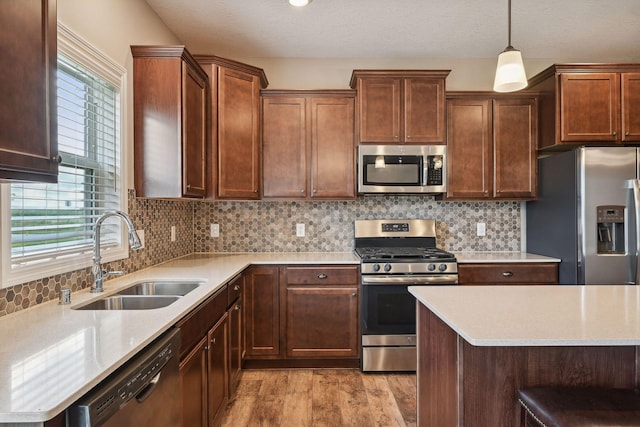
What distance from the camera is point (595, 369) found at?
1.42 m

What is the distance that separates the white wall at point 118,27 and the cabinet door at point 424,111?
2.04m

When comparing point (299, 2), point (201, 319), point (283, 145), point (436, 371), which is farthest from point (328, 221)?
point (436, 371)

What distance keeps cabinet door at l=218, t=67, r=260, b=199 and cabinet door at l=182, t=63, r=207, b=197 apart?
15 centimetres

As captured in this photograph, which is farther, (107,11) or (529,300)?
(107,11)

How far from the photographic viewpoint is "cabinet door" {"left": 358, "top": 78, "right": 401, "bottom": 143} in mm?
3203

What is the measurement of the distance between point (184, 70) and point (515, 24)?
8.33 feet

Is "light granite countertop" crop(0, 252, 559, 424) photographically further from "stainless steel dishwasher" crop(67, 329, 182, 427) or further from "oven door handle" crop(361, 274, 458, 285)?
"oven door handle" crop(361, 274, 458, 285)

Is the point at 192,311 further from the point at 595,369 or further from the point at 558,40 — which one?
the point at 558,40

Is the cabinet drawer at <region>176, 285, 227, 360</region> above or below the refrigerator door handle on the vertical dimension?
below

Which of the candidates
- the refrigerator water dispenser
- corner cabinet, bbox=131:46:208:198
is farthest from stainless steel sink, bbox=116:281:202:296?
the refrigerator water dispenser

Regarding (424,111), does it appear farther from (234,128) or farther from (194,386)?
(194,386)

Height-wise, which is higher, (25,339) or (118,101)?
(118,101)

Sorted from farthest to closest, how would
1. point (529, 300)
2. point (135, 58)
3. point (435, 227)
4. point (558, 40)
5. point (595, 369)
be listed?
point (435, 227) → point (558, 40) → point (135, 58) → point (529, 300) → point (595, 369)

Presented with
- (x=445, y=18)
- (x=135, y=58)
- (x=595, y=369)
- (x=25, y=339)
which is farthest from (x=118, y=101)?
(x=595, y=369)
